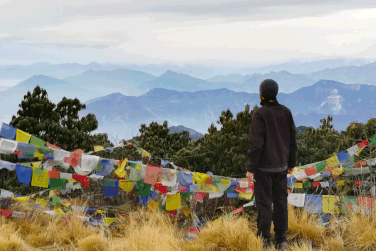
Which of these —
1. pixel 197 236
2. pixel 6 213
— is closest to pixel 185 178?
pixel 197 236

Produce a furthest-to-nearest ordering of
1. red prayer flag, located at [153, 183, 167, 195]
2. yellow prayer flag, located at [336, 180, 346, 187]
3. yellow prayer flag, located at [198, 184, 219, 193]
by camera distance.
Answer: yellow prayer flag, located at [336, 180, 346, 187] → red prayer flag, located at [153, 183, 167, 195] → yellow prayer flag, located at [198, 184, 219, 193]

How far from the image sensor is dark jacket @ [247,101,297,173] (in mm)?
5340

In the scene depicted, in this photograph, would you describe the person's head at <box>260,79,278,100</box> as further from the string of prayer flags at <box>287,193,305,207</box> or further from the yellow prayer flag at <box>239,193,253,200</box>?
the yellow prayer flag at <box>239,193,253,200</box>

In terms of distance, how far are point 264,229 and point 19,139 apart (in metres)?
5.54

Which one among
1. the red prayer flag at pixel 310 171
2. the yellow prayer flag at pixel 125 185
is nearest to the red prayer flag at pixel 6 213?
the yellow prayer flag at pixel 125 185

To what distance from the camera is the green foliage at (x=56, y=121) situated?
1225 centimetres

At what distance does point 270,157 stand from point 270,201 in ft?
1.88

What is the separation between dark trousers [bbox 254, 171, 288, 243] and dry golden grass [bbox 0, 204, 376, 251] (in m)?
0.23

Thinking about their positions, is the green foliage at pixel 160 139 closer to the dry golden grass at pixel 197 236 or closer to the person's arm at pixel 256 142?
the dry golden grass at pixel 197 236

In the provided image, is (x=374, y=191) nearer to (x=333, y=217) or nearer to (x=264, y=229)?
(x=333, y=217)

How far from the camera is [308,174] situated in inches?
297

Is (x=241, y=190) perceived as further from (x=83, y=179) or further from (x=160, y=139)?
(x=160, y=139)

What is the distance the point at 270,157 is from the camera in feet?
17.8

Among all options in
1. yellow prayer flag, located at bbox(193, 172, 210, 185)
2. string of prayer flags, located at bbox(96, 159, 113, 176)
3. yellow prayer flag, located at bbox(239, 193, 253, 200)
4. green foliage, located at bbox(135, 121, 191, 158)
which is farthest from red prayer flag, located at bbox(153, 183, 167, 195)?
green foliage, located at bbox(135, 121, 191, 158)
